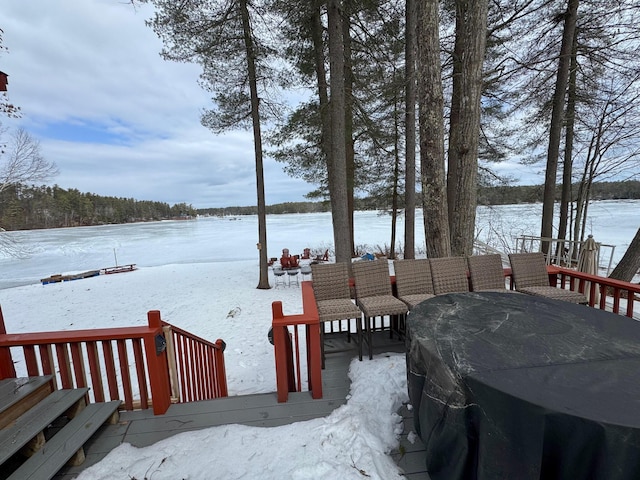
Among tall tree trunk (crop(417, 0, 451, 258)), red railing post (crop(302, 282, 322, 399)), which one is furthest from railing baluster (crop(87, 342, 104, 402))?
tall tree trunk (crop(417, 0, 451, 258))

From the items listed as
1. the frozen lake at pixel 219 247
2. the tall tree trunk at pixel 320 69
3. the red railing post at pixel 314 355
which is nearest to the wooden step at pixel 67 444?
the red railing post at pixel 314 355

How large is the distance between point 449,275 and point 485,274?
0.41 metres

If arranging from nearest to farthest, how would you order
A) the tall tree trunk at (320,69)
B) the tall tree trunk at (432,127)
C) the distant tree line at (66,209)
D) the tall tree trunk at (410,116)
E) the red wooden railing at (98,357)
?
the red wooden railing at (98,357) → the tall tree trunk at (432,127) → the tall tree trunk at (410,116) → the tall tree trunk at (320,69) → the distant tree line at (66,209)

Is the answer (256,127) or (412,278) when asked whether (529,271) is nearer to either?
(412,278)

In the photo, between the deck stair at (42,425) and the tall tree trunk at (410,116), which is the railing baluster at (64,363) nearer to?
the deck stair at (42,425)

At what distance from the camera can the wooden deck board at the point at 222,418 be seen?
153cm

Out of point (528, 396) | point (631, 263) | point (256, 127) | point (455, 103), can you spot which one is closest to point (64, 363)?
point (528, 396)

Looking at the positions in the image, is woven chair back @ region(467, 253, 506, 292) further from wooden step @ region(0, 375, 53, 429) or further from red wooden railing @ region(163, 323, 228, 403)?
wooden step @ region(0, 375, 53, 429)

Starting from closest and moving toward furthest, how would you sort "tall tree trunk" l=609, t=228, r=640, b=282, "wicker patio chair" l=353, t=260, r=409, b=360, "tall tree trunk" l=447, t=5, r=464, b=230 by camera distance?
1. "wicker patio chair" l=353, t=260, r=409, b=360
2. "tall tree trunk" l=609, t=228, r=640, b=282
3. "tall tree trunk" l=447, t=5, r=464, b=230

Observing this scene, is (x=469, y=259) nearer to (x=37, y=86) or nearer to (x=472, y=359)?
(x=472, y=359)

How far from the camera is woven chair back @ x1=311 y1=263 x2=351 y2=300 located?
278cm

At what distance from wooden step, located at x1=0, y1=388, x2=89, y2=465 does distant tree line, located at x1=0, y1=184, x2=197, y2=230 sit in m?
10.9

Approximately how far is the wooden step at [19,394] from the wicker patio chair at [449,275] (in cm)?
320

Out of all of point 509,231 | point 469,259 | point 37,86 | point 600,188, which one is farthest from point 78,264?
point 600,188
